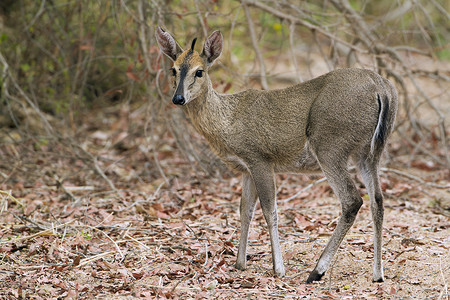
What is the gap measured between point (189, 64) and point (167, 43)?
49cm

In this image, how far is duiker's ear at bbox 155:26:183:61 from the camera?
227 inches

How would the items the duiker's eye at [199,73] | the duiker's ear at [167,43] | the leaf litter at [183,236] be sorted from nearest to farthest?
the leaf litter at [183,236]
the duiker's eye at [199,73]
the duiker's ear at [167,43]

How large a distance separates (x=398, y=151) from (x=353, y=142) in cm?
565

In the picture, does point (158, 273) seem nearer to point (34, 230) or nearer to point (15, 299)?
point (15, 299)

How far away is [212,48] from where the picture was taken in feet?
18.8

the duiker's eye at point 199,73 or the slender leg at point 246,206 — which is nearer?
the duiker's eye at point 199,73

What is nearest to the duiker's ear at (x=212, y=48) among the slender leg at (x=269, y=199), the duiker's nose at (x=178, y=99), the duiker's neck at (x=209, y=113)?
the duiker's neck at (x=209, y=113)

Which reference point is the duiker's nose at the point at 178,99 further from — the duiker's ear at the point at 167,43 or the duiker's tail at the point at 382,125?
the duiker's tail at the point at 382,125

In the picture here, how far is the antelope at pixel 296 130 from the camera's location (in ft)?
16.8

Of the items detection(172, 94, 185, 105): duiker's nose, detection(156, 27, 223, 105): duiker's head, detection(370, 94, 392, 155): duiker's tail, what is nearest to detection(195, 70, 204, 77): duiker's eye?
detection(156, 27, 223, 105): duiker's head

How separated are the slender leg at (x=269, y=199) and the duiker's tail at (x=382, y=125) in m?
0.98

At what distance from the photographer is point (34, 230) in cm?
631

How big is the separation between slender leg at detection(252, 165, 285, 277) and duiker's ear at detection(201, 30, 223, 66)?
1.22 meters

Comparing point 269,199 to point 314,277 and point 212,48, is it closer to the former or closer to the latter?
point 314,277
